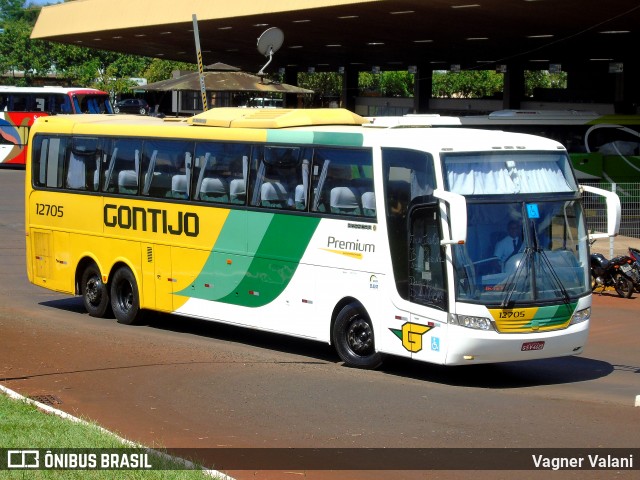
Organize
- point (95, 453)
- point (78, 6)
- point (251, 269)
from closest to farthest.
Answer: point (95, 453) → point (251, 269) → point (78, 6)

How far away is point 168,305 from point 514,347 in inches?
242

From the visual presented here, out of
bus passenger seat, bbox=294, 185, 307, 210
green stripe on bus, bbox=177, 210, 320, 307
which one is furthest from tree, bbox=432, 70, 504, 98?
bus passenger seat, bbox=294, 185, 307, 210

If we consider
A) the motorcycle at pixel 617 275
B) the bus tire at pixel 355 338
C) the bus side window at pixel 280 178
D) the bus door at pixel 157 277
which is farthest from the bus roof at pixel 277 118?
the motorcycle at pixel 617 275

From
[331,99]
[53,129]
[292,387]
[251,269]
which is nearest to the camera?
[292,387]

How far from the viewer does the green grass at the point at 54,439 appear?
288 inches

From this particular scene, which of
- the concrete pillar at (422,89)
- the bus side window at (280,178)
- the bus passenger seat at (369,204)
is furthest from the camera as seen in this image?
the concrete pillar at (422,89)

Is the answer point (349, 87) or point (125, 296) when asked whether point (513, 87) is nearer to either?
point (349, 87)

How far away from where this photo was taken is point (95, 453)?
7871 millimetres

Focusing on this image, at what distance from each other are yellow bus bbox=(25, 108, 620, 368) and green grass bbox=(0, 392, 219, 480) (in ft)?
14.8

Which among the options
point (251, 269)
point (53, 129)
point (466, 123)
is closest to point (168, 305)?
point (251, 269)

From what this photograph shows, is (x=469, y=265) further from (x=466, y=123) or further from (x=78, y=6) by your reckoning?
(x=78, y=6)

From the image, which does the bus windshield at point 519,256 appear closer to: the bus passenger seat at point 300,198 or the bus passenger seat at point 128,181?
the bus passenger seat at point 300,198

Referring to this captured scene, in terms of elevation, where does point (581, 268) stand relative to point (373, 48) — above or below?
below

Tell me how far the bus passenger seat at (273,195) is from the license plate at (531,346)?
3.88 metres
